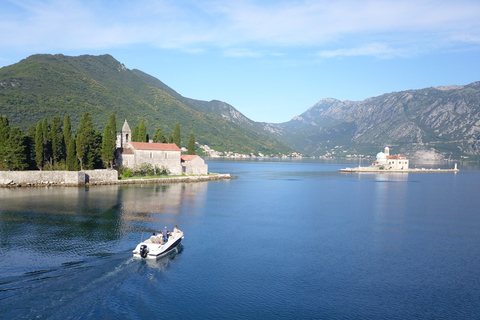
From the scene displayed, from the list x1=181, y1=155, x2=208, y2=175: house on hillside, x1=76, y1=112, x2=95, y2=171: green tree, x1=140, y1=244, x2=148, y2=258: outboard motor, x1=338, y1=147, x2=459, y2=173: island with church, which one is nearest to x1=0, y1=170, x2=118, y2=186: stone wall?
x1=76, y1=112, x2=95, y2=171: green tree

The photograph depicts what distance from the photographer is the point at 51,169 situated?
209ft

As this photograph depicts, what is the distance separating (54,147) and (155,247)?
47213 millimetres

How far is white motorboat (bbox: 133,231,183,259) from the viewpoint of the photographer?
987 inches

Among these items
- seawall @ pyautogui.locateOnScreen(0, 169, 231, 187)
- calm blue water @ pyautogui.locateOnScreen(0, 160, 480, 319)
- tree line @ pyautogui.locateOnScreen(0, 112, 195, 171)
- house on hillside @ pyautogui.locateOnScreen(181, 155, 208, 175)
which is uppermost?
tree line @ pyautogui.locateOnScreen(0, 112, 195, 171)

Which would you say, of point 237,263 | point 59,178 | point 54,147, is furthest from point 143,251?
point 54,147

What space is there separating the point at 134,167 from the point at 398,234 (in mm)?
51295

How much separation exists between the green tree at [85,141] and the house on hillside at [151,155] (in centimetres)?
714

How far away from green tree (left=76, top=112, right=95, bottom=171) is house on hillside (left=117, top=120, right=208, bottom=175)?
23.4 feet

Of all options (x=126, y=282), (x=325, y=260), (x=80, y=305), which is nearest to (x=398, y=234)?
(x=325, y=260)

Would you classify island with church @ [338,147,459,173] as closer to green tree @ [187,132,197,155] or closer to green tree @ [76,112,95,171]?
green tree @ [187,132,197,155]

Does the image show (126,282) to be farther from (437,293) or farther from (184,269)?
(437,293)

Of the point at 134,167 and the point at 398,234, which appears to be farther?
the point at 134,167

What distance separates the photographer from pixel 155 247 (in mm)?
25594

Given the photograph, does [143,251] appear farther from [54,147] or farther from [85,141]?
[54,147]
